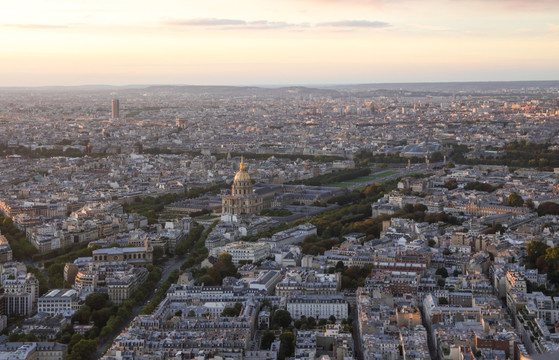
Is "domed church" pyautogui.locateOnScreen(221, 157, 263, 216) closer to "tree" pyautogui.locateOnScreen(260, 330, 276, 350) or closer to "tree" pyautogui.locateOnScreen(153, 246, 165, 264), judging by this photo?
"tree" pyautogui.locateOnScreen(153, 246, 165, 264)

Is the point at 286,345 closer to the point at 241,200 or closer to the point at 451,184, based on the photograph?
the point at 241,200

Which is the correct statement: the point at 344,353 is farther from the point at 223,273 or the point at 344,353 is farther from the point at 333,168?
the point at 333,168

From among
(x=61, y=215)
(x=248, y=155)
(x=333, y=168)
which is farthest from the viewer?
(x=248, y=155)

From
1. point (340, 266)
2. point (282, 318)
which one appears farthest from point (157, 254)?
point (282, 318)

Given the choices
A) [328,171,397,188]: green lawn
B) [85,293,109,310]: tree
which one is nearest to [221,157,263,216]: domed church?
[328,171,397,188]: green lawn

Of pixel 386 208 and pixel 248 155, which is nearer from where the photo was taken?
pixel 386 208

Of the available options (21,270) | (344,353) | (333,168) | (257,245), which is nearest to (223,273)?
(257,245)

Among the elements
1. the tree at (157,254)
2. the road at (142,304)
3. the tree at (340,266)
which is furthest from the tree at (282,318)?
the tree at (157,254)
